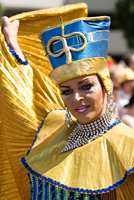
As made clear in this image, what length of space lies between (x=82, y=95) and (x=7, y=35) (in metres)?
0.81

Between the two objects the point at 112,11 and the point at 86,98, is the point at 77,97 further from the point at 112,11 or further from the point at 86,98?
the point at 112,11

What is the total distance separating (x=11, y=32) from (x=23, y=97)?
0.47m

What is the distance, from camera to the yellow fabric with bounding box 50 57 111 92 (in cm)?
201

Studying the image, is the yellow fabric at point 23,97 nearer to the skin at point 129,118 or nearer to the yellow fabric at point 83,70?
the yellow fabric at point 83,70

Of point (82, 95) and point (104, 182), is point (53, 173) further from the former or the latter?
point (82, 95)

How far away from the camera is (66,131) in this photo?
234 cm

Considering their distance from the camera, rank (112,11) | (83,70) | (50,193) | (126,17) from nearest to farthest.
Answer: (83,70)
(50,193)
(126,17)
(112,11)

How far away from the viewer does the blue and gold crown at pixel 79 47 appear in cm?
201

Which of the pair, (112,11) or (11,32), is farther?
(112,11)

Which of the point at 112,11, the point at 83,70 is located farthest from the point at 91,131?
the point at 112,11

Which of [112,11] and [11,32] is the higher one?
[11,32]

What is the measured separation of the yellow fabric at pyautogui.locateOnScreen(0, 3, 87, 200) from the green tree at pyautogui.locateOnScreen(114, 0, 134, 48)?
14.7m

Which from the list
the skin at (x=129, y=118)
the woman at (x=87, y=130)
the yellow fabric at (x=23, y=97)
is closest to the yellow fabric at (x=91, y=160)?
the woman at (x=87, y=130)

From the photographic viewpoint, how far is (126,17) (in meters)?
17.1
